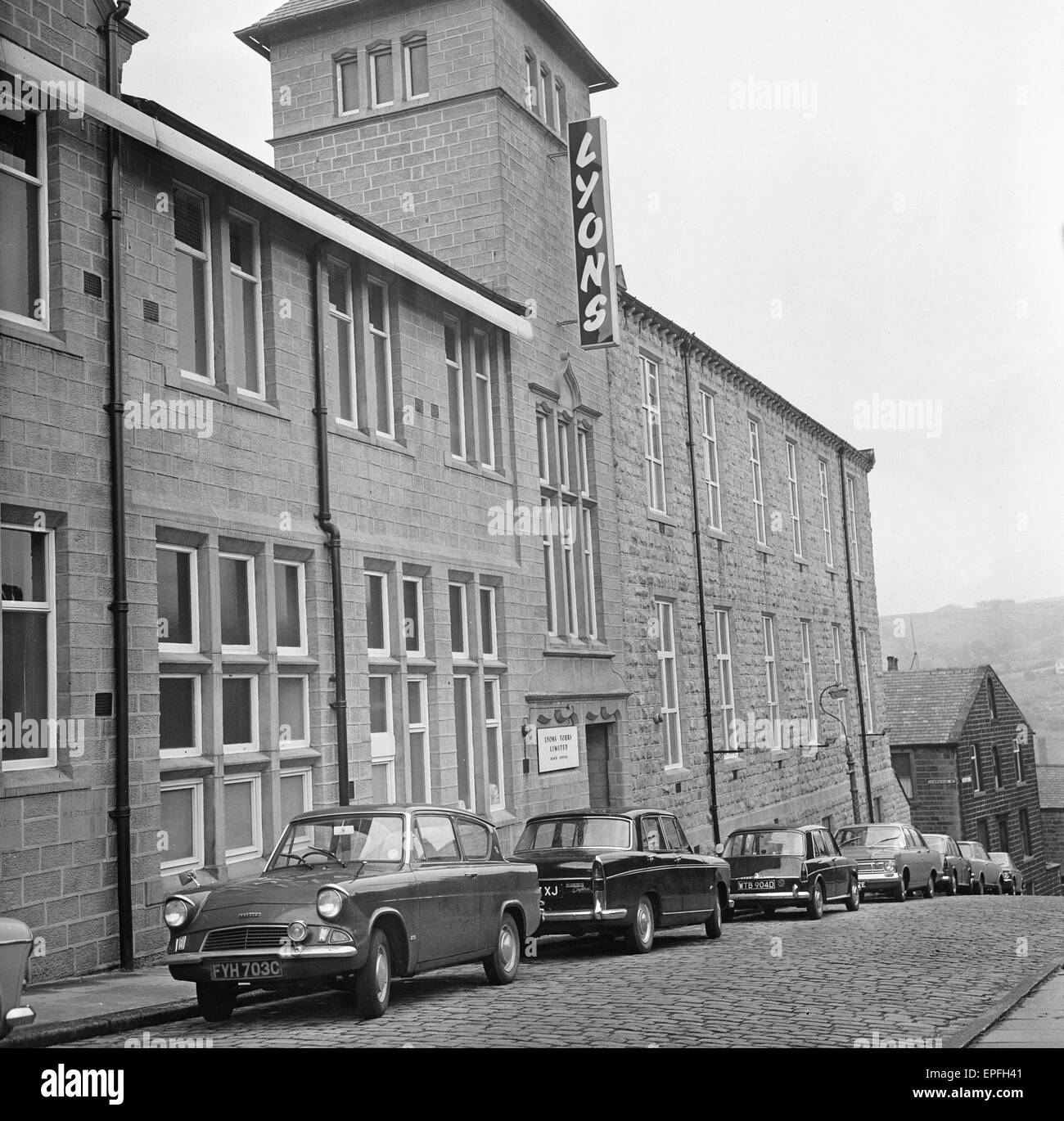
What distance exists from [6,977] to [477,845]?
5676mm

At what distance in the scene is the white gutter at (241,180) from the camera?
42.6ft

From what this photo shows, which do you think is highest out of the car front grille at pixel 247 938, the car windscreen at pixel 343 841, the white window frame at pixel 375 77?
the white window frame at pixel 375 77

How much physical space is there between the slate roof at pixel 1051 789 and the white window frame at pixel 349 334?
162 ft

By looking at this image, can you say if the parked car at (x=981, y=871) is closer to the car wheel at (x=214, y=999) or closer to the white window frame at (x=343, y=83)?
the white window frame at (x=343, y=83)

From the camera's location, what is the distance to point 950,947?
1525 centimetres

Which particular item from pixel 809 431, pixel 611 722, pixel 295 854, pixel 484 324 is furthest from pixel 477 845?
pixel 809 431

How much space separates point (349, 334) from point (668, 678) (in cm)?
1239

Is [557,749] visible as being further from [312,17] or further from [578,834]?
[312,17]

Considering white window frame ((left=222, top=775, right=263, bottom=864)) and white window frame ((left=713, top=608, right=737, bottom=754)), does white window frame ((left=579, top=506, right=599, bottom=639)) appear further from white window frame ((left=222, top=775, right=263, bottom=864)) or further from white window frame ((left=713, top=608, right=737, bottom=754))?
white window frame ((left=222, top=775, right=263, bottom=864))

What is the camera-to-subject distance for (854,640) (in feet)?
136

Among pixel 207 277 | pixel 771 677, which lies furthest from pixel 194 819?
pixel 771 677

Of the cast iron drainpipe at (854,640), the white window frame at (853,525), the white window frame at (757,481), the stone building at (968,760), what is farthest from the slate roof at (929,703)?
the white window frame at (757,481)
